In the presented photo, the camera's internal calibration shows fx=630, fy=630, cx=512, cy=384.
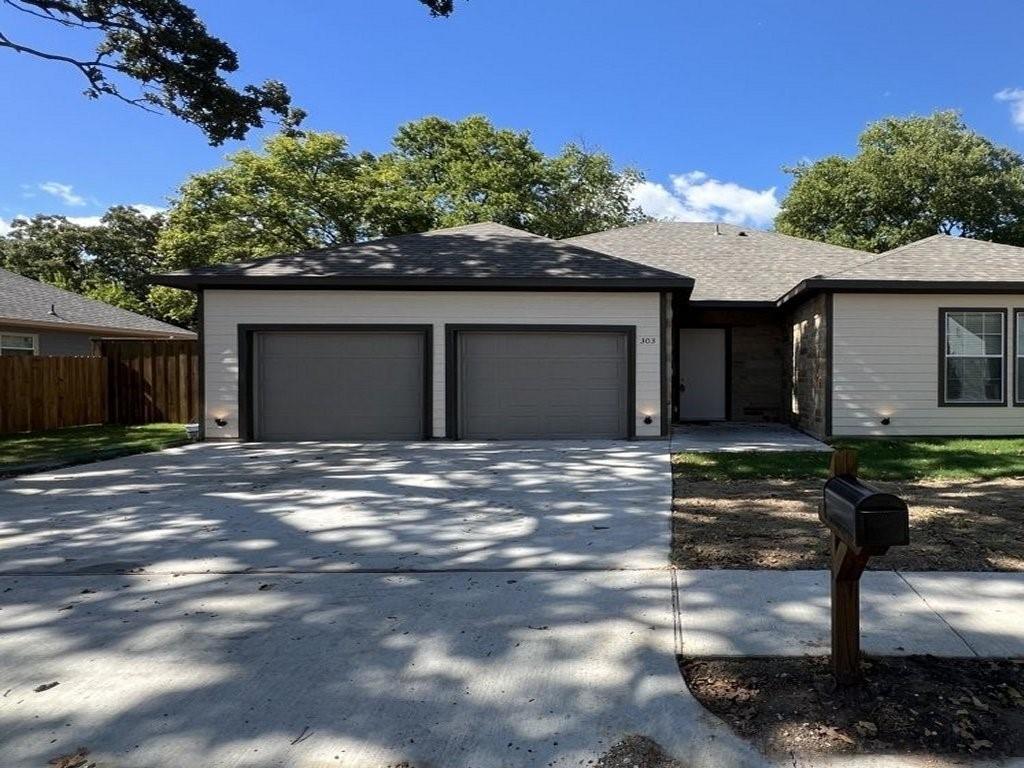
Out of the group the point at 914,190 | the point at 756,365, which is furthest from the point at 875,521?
the point at 914,190

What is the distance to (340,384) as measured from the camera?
11.2 meters

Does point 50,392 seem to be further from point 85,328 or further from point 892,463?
point 892,463

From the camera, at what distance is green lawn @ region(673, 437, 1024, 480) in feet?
23.9

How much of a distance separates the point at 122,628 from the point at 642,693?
2.61 metres

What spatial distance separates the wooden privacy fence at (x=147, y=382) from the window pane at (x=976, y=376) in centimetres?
→ 1534

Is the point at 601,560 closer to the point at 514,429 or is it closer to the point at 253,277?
the point at 514,429

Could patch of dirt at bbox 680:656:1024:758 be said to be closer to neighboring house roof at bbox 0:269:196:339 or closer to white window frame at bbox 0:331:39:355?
neighboring house roof at bbox 0:269:196:339

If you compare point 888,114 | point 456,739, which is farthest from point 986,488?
point 888,114

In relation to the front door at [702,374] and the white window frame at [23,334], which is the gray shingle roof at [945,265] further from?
the white window frame at [23,334]

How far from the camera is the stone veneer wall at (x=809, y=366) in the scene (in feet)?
35.6

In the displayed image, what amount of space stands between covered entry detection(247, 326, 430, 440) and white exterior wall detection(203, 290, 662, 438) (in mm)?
344

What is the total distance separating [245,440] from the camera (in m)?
11.1

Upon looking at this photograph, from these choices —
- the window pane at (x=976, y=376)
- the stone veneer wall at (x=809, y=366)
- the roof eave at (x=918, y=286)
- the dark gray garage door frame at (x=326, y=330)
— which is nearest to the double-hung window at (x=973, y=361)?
the window pane at (x=976, y=376)

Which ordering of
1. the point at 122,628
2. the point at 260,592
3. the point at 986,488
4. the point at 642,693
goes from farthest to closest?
the point at 986,488 → the point at 260,592 → the point at 122,628 → the point at 642,693
